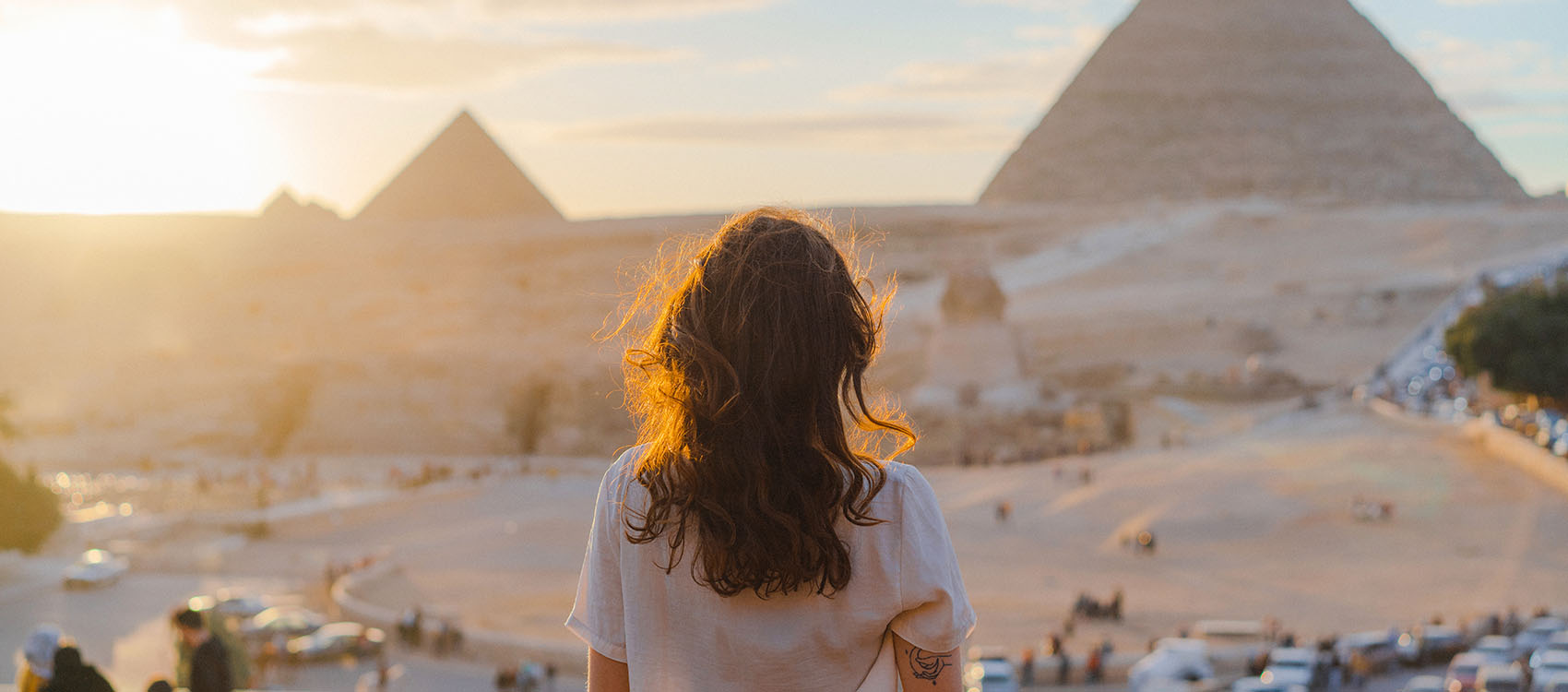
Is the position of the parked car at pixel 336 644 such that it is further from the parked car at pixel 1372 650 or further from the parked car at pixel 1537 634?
the parked car at pixel 1537 634

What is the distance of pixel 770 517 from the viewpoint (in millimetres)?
1620

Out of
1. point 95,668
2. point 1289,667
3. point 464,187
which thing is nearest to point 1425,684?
point 1289,667

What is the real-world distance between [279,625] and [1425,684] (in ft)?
32.3

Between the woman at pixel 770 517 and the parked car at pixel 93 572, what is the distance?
56.2 feet

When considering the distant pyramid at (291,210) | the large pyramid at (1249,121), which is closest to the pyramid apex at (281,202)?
the distant pyramid at (291,210)

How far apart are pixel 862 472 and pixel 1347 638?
12.2 m

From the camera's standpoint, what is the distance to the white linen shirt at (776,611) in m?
1.64

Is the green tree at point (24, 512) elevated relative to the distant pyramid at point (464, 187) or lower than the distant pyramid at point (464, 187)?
elevated

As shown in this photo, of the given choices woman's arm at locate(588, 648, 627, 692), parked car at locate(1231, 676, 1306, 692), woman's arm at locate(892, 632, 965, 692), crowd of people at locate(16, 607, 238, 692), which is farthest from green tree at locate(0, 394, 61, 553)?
woman's arm at locate(892, 632, 965, 692)

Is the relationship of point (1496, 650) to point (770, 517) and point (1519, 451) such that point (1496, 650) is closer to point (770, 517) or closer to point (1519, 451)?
point (1519, 451)

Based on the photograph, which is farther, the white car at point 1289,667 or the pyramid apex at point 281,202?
the pyramid apex at point 281,202

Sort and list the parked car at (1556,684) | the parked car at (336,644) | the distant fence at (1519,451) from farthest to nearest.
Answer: the distant fence at (1519,451) → the parked car at (336,644) → the parked car at (1556,684)

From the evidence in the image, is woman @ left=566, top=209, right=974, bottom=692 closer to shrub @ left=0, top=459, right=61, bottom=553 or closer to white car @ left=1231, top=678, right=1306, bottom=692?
white car @ left=1231, top=678, right=1306, bottom=692

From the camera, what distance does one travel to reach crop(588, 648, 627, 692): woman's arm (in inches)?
68.6
